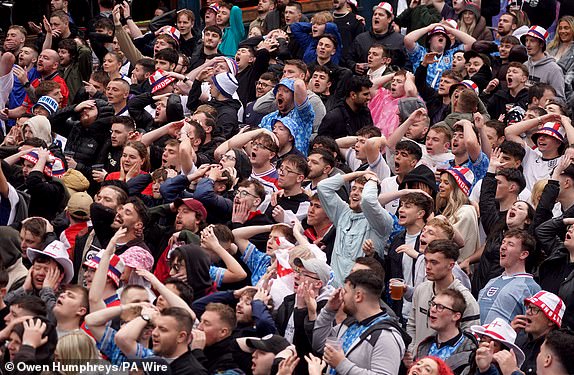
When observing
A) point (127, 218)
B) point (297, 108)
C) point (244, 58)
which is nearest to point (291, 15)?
point (244, 58)

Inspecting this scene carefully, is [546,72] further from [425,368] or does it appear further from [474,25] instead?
[425,368]

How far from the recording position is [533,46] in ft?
50.7

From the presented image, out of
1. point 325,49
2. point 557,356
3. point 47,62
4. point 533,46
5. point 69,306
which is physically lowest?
point 47,62

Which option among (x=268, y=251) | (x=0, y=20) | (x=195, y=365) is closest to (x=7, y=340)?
(x=195, y=365)

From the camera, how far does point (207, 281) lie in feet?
34.5

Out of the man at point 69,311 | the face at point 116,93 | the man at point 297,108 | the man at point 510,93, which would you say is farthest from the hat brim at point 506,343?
the face at point 116,93

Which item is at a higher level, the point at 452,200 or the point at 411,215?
the point at 411,215

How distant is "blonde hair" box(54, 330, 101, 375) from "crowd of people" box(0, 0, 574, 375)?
14 millimetres

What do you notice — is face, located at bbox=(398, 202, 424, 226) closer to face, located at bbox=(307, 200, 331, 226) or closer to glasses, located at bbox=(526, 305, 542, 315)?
face, located at bbox=(307, 200, 331, 226)

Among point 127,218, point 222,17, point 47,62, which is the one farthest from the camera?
point 222,17

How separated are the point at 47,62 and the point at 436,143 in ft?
18.6

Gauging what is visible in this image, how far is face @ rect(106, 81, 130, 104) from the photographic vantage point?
49.8 ft

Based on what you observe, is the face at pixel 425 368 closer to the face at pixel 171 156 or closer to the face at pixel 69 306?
the face at pixel 69 306

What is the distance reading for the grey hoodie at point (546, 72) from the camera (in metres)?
15.4
